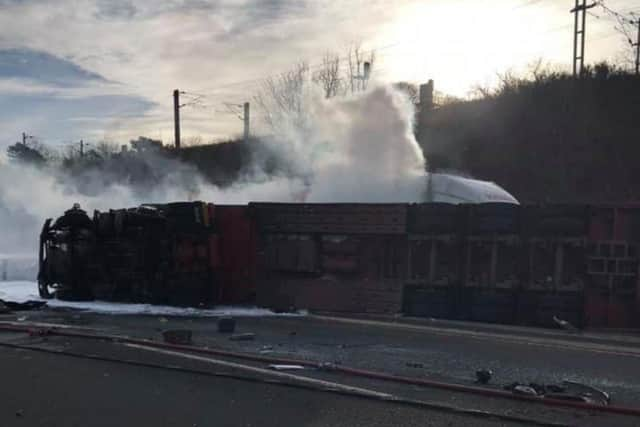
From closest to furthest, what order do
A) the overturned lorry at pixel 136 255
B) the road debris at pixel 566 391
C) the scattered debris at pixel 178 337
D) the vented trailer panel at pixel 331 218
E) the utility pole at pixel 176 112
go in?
the road debris at pixel 566 391, the scattered debris at pixel 178 337, the vented trailer panel at pixel 331 218, the overturned lorry at pixel 136 255, the utility pole at pixel 176 112

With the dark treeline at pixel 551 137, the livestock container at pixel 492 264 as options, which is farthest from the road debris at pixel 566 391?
the dark treeline at pixel 551 137

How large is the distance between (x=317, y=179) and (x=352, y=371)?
527 inches

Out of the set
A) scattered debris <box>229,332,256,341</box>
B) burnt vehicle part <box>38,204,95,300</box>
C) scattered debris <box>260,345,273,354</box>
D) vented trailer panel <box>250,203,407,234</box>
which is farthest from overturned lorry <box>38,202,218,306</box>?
scattered debris <box>260,345,273,354</box>

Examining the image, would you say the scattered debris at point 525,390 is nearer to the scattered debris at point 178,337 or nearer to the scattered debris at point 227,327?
the scattered debris at point 178,337

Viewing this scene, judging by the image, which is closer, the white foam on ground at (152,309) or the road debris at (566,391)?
the road debris at (566,391)

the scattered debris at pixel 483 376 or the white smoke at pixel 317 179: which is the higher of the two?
the white smoke at pixel 317 179

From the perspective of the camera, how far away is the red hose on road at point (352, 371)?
565 centimetres

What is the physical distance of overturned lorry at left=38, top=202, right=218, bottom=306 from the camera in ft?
42.5

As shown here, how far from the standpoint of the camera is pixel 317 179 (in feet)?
65.7

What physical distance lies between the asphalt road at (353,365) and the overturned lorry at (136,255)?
185cm

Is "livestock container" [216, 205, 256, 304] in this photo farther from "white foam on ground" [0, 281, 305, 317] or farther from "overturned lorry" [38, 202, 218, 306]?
"white foam on ground" [0, 281, 305, 317]

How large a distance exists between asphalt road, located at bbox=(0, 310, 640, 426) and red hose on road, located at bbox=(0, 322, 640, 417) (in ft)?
0.38

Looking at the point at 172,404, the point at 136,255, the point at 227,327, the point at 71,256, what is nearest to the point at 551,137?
the point at 136,255

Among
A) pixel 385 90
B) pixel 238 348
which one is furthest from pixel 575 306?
pixel 385 90
